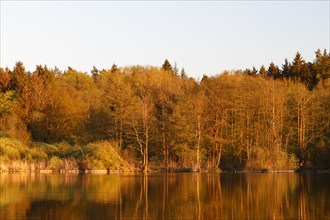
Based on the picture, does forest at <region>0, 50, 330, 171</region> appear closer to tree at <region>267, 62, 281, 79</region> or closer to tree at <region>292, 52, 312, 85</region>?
tree at <region>292, 52, 312, 85</region>

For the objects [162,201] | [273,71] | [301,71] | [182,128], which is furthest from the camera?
[273,71]

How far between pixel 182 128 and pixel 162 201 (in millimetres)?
30742

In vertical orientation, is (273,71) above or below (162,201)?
above

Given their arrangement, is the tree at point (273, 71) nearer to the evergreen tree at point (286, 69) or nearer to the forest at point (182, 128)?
the evergreen tree at point (286, 69)

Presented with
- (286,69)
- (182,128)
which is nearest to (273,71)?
(286,69)

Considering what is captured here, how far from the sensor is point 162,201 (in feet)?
91.6

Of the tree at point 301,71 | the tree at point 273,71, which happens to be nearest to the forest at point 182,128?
the tree at point 301,71

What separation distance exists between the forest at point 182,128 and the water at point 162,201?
775 inches

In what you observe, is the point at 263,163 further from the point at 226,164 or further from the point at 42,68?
the point at 42,68

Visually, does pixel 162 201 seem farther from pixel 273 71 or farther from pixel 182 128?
pixel 273 71

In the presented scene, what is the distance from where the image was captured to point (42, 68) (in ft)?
240

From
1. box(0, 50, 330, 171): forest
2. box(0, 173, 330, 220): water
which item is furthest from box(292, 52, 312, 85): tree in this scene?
box(0, 173, 330, 220): water

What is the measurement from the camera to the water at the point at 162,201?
74.8 feet

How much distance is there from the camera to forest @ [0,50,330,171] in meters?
57.9
